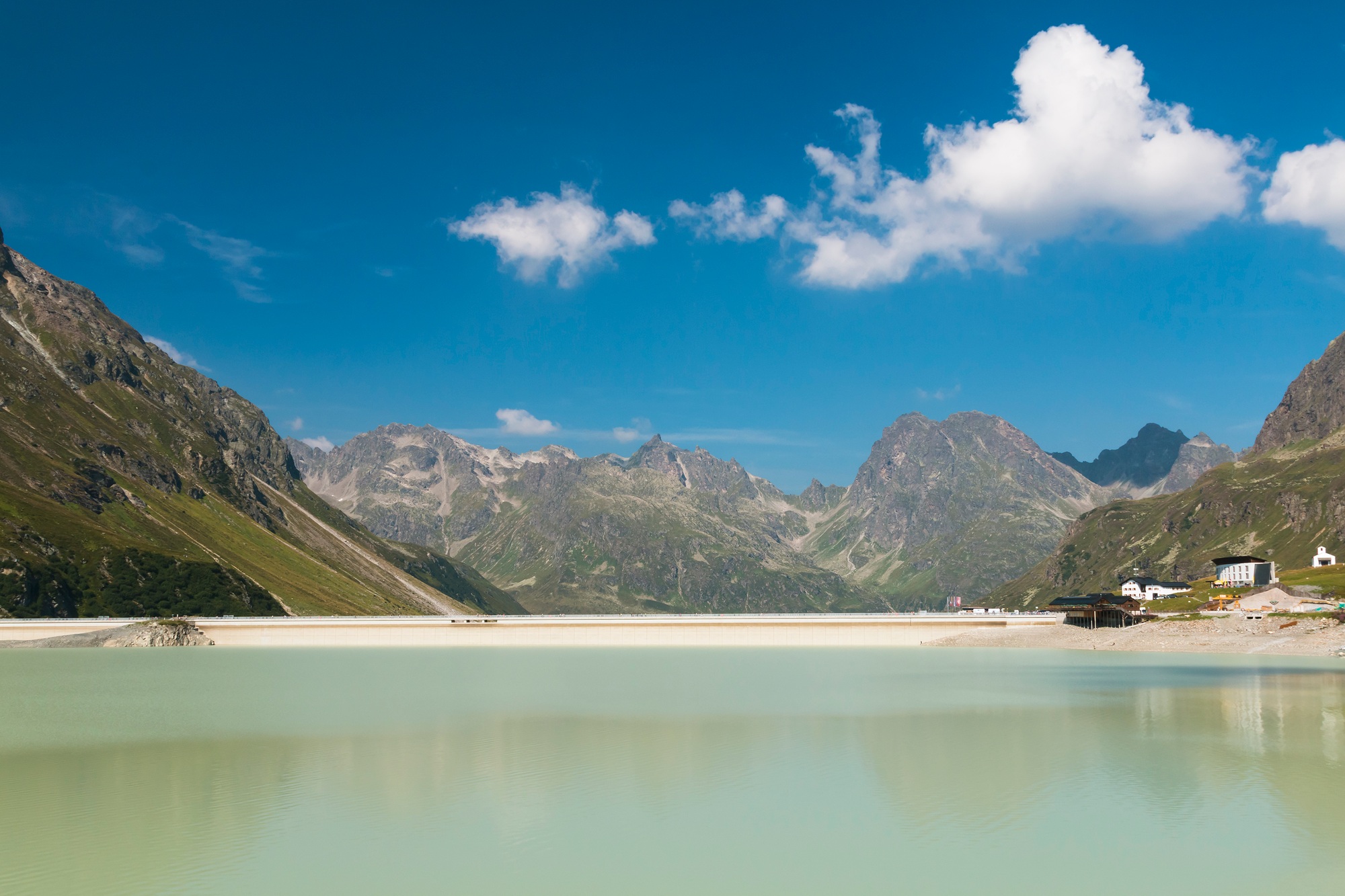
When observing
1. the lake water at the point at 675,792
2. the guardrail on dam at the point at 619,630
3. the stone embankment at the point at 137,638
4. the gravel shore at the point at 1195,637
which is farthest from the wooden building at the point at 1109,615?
the stone embankment at the point at 137,638

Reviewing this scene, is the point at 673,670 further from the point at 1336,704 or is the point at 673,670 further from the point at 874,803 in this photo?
the point at 874,803

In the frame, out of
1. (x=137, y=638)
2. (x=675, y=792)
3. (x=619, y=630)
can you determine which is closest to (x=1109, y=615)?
(x=619, y=630)

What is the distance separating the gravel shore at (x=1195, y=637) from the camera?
429 feet

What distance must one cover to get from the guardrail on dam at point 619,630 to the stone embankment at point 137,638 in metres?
5.99

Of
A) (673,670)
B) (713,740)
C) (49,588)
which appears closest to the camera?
(713,740)

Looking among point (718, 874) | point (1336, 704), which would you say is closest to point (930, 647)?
point (1336, 704)

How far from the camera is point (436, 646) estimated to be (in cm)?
18375

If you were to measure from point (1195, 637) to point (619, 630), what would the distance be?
96.2 metres

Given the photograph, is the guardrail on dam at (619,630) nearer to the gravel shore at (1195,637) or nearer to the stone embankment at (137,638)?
the stone embankment at (137,638)

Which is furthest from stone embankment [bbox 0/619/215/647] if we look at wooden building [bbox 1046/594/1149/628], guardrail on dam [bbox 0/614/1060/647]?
wooden building [bbox 1046/594/1149/628]

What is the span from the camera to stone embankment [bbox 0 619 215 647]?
151 meters

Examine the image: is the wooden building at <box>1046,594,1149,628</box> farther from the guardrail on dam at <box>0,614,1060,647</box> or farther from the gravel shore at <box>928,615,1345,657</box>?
the gravel shore at <box>928,615,1345,657</box>

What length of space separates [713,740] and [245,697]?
4258 centimetres

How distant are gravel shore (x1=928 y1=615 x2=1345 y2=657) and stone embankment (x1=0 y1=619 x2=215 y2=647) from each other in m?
127
